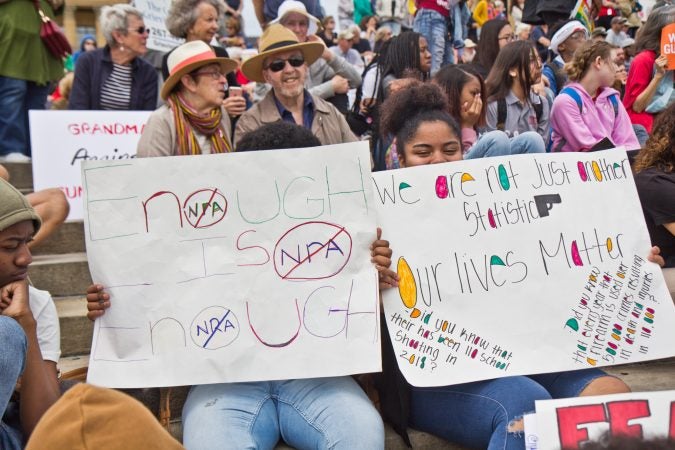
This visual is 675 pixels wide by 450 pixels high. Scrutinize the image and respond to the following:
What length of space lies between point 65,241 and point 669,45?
196 inches

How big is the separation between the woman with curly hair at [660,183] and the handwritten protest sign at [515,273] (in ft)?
2.47

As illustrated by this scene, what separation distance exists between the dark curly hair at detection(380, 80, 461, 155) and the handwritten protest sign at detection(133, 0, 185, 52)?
3674mm

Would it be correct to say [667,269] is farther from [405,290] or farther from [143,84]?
[143,84]

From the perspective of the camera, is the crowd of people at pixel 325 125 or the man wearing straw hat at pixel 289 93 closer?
the crowd of people at pixel 325 125

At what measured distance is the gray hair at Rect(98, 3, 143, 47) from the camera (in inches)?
226

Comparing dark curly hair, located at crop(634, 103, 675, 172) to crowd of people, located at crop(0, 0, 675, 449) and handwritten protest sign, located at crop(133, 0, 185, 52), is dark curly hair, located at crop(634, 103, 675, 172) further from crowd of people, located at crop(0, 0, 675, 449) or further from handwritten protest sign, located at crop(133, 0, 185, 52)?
handwritten protest sign, located at crop(133, 0, 185, 52)

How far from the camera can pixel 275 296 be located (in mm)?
2887

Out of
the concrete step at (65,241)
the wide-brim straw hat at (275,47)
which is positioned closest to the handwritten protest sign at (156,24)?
the wide-brim straw hat at (275,47)

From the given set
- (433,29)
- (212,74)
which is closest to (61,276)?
(212,74)

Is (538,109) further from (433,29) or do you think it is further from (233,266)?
(233,266)

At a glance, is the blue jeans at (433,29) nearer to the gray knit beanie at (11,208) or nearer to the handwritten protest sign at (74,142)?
the handwritten protest sign at (74,142)

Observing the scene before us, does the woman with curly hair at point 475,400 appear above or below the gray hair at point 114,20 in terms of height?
below

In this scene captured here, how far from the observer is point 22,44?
5.68 m

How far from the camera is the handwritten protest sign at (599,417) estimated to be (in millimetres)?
2494
